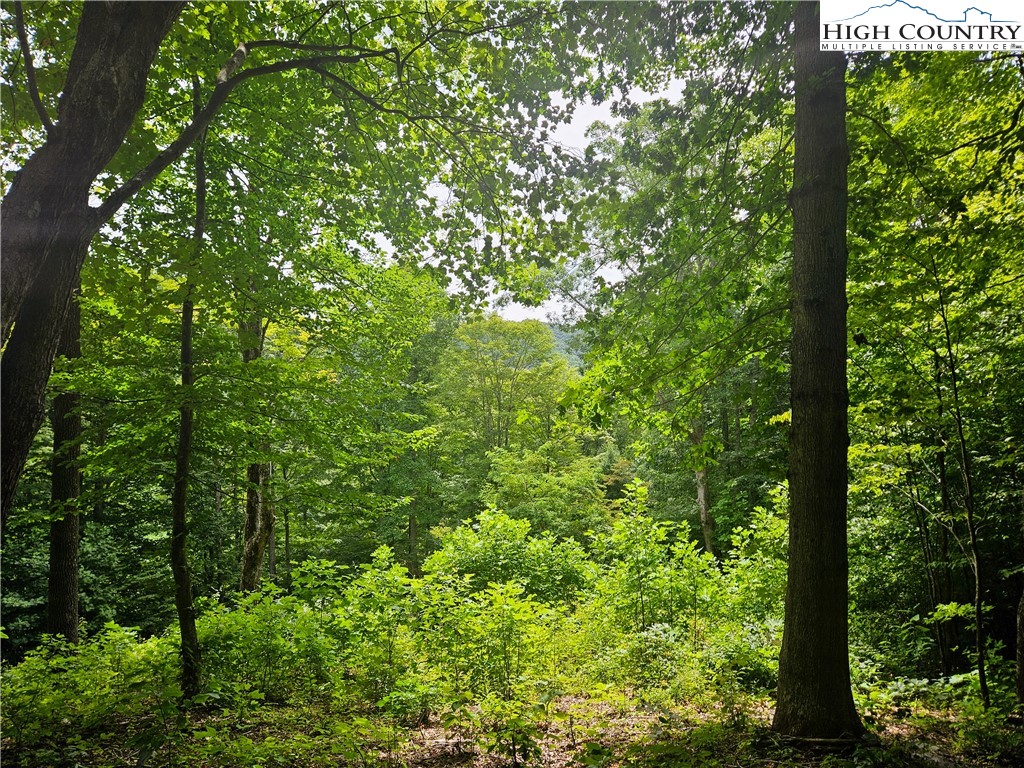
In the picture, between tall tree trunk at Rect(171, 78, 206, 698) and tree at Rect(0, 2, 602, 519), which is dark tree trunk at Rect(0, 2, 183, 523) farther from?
tall tree trunk at Rect(171, 78, 206, 698)

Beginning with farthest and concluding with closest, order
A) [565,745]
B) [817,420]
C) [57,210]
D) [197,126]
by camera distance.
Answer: [565,745] < [817,420] < [197,126] < [57,210]

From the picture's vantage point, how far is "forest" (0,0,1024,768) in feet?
12.0

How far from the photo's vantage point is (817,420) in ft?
12.6

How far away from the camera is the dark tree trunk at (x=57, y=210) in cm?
241

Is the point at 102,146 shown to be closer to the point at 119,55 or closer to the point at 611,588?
the point at 119,55

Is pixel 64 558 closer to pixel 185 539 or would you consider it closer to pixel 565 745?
pixel 185 539

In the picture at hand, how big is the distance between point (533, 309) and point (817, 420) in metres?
2.79

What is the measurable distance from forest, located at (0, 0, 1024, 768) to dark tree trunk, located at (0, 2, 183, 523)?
0.05ft

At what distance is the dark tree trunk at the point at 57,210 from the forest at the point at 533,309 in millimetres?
15

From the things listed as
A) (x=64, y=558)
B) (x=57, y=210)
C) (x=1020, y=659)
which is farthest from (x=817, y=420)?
(x=64, y=558)

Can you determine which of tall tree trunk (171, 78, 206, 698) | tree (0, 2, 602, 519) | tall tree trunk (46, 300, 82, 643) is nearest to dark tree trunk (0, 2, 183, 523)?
tree (0, 2, 602, 519)

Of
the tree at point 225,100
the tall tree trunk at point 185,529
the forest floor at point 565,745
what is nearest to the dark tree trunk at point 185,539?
the tall tree trunk at point 185,529

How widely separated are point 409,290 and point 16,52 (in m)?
6.14

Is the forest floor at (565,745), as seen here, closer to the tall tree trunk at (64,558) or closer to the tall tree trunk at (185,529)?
the tall tree trunk at (185,529)
